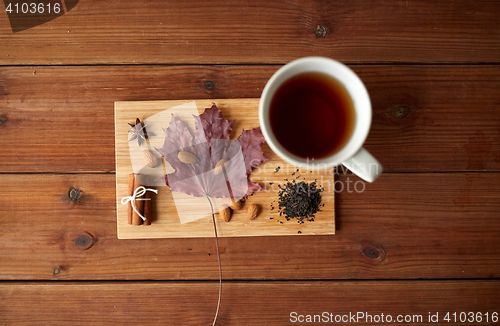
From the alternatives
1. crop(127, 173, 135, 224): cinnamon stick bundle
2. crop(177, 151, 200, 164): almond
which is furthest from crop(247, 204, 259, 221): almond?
crop(127, 173, 135, 224): cinnamon stick bundle

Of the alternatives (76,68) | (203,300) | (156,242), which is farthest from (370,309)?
(76,68)

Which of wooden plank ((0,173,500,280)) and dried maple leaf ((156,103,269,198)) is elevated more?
dried maple leaf ((156,103,269,198))

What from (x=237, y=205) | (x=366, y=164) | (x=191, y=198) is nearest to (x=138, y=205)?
(x=191, y=198)

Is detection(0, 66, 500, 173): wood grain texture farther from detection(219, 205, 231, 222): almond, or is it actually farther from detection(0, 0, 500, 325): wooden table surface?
detection(219, 205, 231, 222): almond

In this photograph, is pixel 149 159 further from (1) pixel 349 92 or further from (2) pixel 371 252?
(2) pixel 371 252

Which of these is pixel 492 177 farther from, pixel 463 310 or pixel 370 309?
pixel 370 309

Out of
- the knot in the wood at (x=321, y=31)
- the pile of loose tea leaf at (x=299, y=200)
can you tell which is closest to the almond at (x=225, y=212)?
the pile of loose tea leaf at (x=299, y=200)
